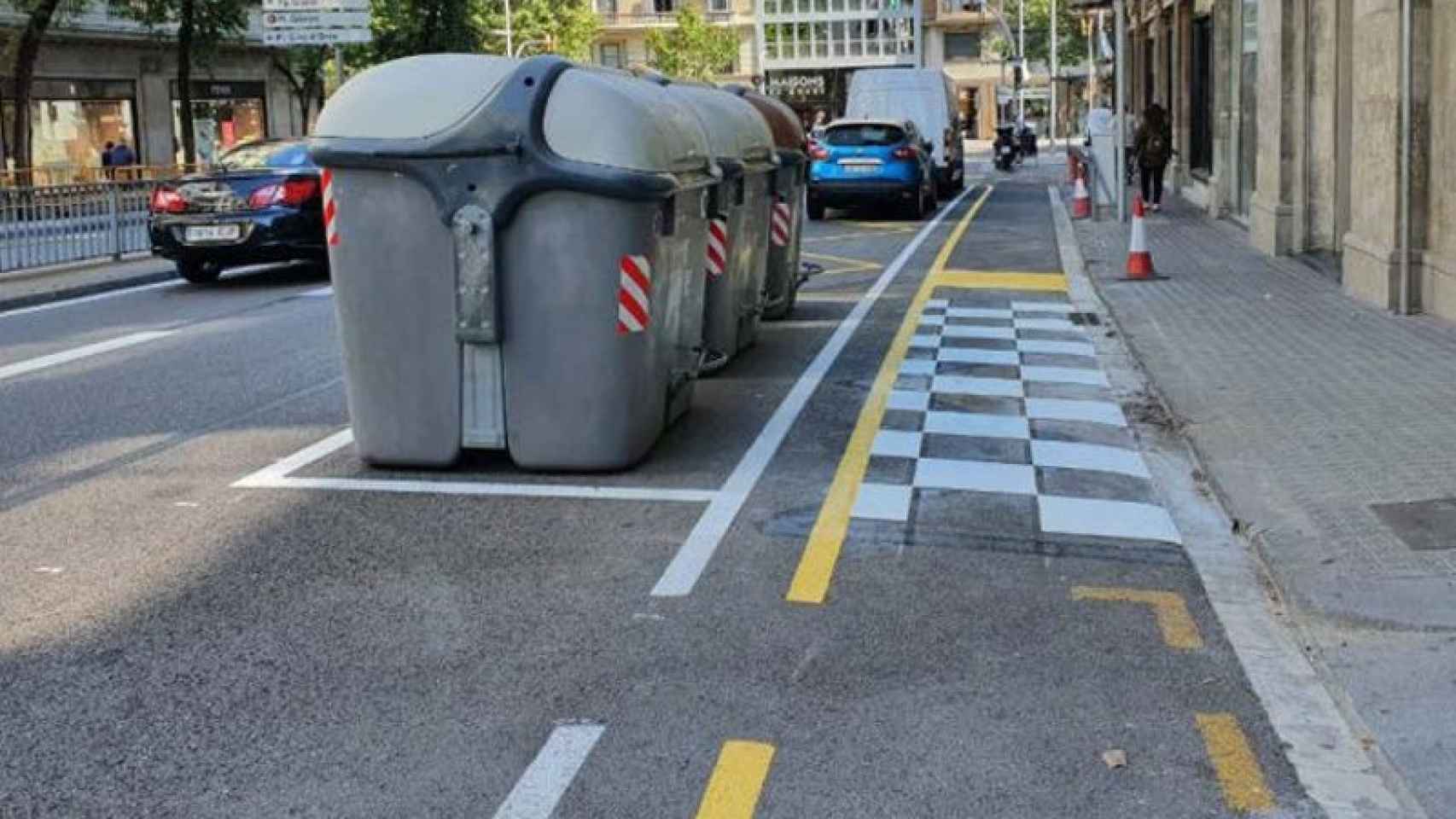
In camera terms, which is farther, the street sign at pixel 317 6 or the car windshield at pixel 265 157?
the street sign at pixel 317 6

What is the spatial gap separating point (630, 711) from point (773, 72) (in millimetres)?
94382

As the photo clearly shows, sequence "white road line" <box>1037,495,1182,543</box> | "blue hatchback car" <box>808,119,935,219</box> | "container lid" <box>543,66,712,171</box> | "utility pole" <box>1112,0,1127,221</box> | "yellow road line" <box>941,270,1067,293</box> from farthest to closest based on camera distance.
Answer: "blue hatchback car" <box>808,119,935,219</box>
"utility pole" <box>1112,0,1127,221</box>
"yellow road line" <box>941,270,1067,293</box>
"container lid" <box>543,66,712,171</box>
"white road line" <box>1037,495,1182,543</box>

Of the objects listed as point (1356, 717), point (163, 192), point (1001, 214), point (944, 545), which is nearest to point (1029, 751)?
point (1356, 717)

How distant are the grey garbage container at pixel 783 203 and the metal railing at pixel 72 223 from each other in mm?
8953

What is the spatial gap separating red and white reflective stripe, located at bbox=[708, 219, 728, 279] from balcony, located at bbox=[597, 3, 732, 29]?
292ft

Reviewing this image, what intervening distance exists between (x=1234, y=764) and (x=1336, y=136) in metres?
13.1

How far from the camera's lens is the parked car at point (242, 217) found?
16891 millimetres

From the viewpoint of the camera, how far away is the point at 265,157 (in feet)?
58.7

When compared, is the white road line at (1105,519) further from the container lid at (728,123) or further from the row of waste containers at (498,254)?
the container lid at (728,123)

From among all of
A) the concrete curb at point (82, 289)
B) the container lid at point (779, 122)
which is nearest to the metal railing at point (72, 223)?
the concrete curb at point (82, 289)

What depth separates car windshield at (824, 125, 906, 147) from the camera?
27047 mm

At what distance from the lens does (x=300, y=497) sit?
7488 mm

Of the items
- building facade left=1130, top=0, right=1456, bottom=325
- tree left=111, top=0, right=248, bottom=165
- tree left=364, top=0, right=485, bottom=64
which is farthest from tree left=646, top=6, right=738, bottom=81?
building facade left=1130, top=0, right=1456, bottom=325

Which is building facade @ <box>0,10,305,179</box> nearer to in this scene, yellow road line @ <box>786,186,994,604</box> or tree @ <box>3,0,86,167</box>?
tree @ <box>3,0,86,167</box>
